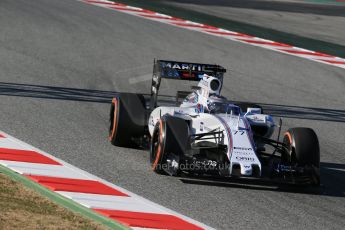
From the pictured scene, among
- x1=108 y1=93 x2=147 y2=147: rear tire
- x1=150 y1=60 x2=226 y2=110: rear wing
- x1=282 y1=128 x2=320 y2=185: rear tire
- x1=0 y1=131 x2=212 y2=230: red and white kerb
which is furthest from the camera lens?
x1=150 y1=60 x2=226 y2=110: rear wing

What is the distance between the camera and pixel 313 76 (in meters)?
21.1

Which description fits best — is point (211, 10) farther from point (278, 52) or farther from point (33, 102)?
point (33, 102)

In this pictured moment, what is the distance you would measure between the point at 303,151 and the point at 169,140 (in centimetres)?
180

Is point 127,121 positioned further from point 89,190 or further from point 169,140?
point 89,190

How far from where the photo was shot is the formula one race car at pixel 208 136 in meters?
11.1

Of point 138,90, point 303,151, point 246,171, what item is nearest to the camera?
point 246,171

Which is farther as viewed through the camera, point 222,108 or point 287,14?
point 287,14

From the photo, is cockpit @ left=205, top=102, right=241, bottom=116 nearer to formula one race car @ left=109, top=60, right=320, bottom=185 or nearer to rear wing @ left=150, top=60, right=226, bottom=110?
formula one race car @ left=109, top=60, right=320, bottom=185

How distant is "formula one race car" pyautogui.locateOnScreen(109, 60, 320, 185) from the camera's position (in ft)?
36.3

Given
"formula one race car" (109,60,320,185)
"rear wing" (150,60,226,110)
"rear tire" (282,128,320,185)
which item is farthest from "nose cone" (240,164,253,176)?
"rear wing" (150,60,226,110)

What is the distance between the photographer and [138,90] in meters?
18.0

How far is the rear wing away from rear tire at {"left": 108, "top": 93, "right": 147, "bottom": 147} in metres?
0.41

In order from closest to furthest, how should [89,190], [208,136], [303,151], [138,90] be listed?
1. [89,190]
2. [303,151]
3. [208,136]
4. [138,90]

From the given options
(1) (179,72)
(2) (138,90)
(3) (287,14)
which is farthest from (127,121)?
(3) (287,14)
